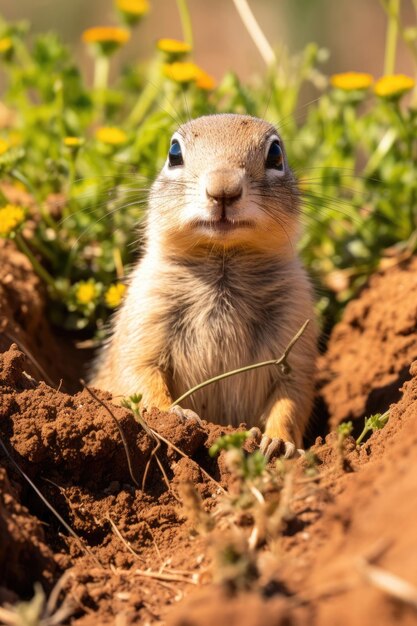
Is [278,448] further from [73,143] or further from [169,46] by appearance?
[169,46]

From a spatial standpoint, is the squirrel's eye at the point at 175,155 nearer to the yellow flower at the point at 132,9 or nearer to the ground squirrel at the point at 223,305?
the ground squirrel at the point at 223,305

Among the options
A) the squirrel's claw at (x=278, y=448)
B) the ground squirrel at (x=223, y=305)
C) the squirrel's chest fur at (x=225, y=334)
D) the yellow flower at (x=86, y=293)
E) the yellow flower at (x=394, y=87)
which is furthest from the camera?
the yellow flower at (x=86, y=293)

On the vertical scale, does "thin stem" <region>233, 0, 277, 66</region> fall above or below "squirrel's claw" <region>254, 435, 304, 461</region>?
above

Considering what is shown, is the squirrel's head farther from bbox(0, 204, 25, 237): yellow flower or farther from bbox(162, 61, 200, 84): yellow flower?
bbox(162, 61, 200, 84): yellow flower

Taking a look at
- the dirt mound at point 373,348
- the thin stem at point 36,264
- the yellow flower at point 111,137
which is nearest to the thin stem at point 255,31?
the yellow flower at point 111,137

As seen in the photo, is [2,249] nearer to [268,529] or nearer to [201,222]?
[201,222]

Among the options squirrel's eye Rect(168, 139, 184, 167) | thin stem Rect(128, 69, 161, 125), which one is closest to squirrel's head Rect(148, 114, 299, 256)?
squirrel's eye Rect(168, 139, 184, 167)

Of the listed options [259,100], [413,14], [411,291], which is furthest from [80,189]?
[413,14]
